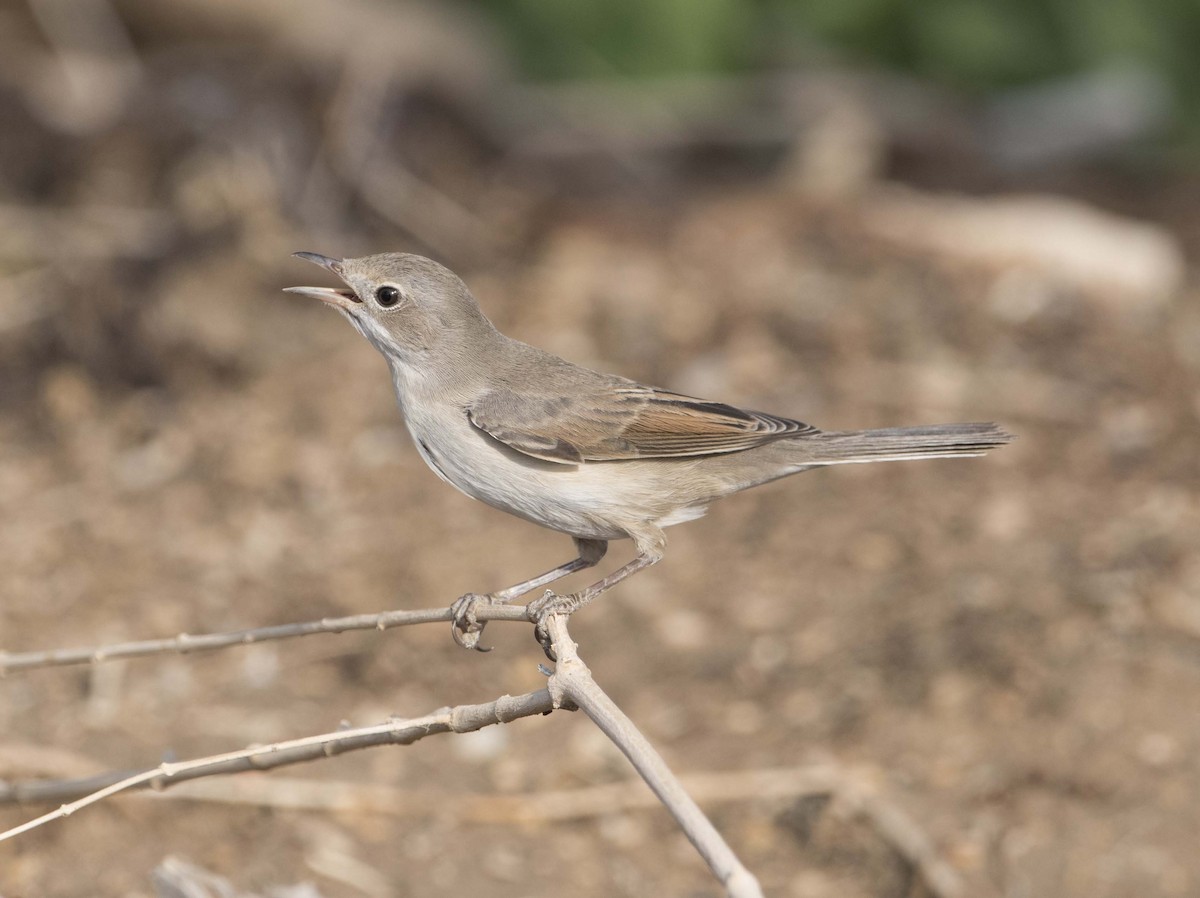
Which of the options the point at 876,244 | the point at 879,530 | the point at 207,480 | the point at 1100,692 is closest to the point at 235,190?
the point at 207,480

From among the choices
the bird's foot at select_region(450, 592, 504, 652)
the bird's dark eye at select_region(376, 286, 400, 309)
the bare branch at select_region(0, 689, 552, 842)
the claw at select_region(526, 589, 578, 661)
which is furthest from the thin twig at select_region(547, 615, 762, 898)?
the bird's dark eye at select_region(376, 286, 400, 309)

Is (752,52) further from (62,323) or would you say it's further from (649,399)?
(649,399)

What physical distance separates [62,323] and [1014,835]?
6.13 metres

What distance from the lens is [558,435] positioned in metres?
4.26

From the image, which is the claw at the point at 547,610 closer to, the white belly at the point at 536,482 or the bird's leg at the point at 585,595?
the bird's leg at the point at 585,595

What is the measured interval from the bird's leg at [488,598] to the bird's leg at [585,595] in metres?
0.18

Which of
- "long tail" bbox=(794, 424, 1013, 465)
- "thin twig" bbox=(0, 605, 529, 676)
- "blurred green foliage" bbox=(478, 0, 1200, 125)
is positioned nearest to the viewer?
"thin twig" bbox=(0, 605, 529, 676)

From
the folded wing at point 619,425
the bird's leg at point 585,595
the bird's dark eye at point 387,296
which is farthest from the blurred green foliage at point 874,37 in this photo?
the bird's leg at point 585,595

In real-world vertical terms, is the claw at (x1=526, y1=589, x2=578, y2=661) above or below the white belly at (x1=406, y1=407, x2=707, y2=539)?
below

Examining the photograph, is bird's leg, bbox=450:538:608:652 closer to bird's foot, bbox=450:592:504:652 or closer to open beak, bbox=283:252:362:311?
bird's foot, bbox=450:592:504:652

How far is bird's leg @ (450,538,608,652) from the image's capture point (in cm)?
404

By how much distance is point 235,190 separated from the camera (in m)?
9.10

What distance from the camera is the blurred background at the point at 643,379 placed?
17.0ft

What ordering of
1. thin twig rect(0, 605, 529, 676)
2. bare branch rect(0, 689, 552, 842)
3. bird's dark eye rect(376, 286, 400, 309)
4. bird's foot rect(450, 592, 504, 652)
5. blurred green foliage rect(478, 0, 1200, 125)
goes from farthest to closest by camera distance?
blurred green foliage rect(478, 0, 1200, 125) → bird's dark eye rect(376, 286, 400, 309) → bird's foot rect(450, 592, 504, 652) → thin twig rect(0, 605, 529, 676) → bare branch rect(0, 689, 552, 842)
